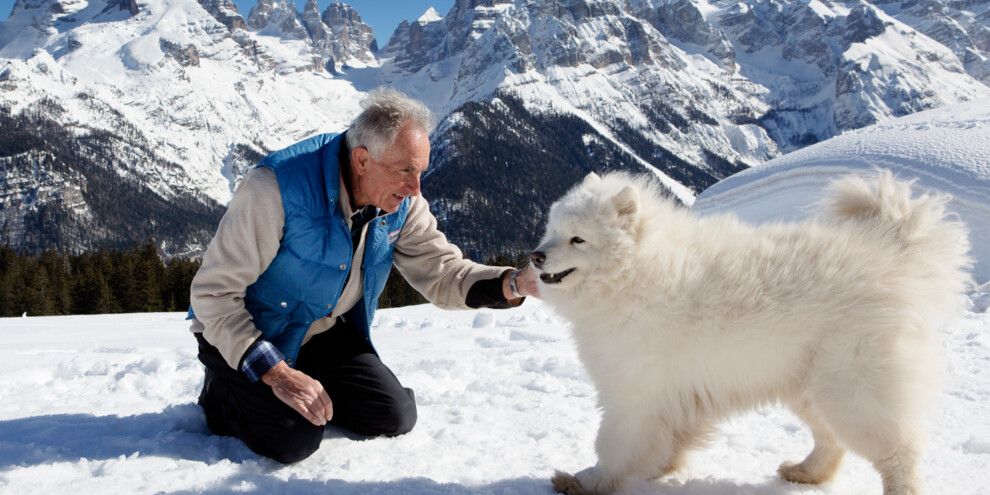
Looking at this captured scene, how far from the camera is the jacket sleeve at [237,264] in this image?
292 centimetres

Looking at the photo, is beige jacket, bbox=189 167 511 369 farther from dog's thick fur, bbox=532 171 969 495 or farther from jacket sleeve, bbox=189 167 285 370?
dog's thick fur, bbox=532 171 969 495

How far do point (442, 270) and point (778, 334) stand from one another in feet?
6.84

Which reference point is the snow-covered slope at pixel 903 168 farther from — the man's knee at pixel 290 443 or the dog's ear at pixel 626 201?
the man's knee at pixel 290 443

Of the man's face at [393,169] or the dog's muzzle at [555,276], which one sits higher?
the man's face at [393,169]

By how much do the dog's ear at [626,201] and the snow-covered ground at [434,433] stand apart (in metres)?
0.68

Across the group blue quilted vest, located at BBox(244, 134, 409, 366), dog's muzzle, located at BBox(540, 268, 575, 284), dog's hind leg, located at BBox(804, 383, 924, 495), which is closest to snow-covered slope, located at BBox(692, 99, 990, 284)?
dog's hind leg, located at BBox(804, 383, 924, 495)

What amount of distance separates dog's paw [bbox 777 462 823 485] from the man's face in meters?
2.35

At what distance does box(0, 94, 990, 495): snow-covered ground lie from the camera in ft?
8.89

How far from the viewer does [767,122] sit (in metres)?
200

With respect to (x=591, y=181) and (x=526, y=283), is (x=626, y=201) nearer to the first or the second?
(x=591, y=181)

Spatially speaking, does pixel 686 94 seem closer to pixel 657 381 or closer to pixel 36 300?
pixel 36 300

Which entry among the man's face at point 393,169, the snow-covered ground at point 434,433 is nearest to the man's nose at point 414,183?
the man's face at point 393,169

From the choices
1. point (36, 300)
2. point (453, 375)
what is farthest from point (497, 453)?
point (36, 300)

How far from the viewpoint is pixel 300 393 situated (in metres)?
2.82
